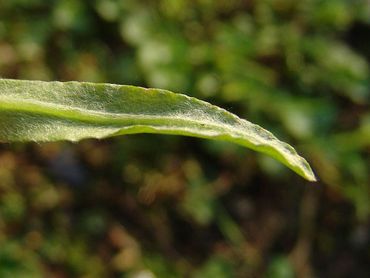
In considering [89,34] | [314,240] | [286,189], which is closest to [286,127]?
[286,189]

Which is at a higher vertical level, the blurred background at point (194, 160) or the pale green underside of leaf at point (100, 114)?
the pale green underside of leaf at point (100, 114)

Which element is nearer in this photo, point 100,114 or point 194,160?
point 100,114

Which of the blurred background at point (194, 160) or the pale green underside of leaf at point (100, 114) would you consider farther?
the blurred background at point (194, 160)

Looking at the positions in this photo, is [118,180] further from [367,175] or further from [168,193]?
[367,175]

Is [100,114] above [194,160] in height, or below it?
above
